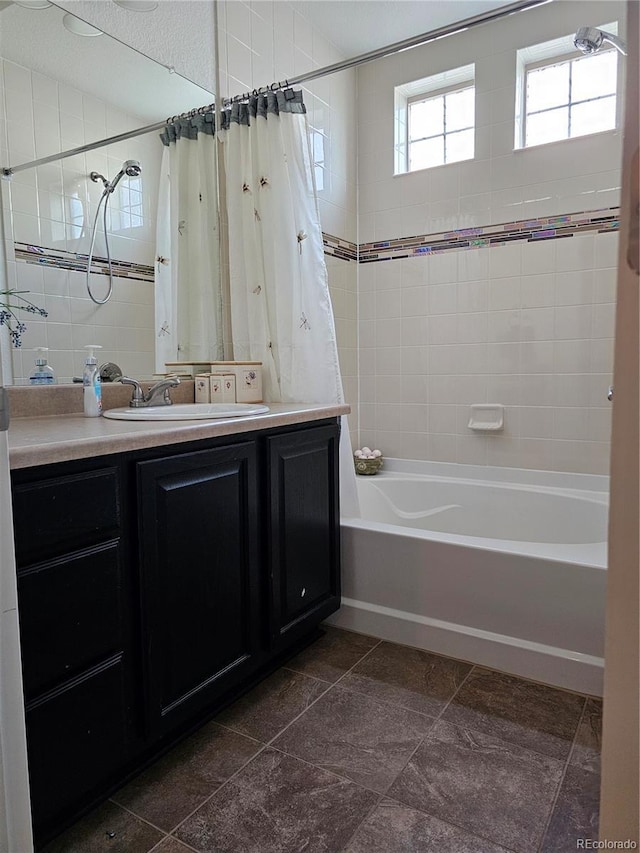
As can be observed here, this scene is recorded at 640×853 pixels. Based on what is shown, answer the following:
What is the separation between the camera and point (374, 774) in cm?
146

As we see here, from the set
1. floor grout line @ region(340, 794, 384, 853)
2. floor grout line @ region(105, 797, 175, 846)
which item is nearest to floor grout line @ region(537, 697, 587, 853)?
floor grout line @ region(340, 794, 384, 853)

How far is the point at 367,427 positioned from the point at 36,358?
6.26 ft

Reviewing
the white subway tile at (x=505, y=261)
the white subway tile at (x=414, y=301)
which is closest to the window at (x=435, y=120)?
the white subway tile at (x=505, y=261)

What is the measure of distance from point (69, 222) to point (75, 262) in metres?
0.12

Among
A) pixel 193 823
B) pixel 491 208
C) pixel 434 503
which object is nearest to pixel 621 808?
pixel 193 823

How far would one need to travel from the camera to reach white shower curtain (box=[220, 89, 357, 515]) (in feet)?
7.60

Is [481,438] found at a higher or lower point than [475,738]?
higher

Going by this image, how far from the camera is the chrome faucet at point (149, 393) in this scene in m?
1.97

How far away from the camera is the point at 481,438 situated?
9.61 feet

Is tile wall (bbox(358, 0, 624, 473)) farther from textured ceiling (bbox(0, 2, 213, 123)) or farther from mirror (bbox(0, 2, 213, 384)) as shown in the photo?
mirror (bbox(0, 2, 213, 384))

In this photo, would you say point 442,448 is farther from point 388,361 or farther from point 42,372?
point 42,372

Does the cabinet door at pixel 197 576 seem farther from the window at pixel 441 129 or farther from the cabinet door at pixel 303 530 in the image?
the window at pixel 441 129

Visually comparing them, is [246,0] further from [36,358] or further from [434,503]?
[434,503]

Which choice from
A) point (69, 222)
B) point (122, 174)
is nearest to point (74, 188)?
point (69, 222)
